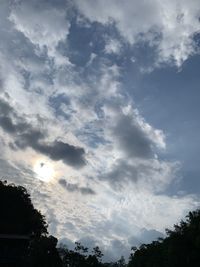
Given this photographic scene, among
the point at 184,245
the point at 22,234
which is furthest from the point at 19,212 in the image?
the point at 184,245

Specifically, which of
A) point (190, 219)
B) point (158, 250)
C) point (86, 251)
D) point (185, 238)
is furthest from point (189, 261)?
point (86, 251)

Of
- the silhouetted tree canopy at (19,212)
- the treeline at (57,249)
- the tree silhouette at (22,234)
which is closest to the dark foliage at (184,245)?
the treeline at (57,249)

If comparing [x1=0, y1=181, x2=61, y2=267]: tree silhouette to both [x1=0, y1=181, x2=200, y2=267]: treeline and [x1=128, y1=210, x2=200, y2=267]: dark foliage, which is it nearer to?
[x1=0, y1=181, x2=200, y2=267]: treeline

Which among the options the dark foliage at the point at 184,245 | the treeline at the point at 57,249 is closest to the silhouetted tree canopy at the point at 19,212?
the treeline at the point at 57,249

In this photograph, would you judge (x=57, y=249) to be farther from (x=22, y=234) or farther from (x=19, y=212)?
(x=19, y=212)

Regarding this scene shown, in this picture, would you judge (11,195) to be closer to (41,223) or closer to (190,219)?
(41,223)

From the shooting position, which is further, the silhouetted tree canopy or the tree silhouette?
the silhouetted tree canopy

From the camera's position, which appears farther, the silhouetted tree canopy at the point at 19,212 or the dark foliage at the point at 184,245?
the silhouetted tree canopy at the point at 19,212

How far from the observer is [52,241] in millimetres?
66500

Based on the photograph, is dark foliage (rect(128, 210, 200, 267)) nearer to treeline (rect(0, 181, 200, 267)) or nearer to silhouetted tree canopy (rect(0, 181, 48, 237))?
treeline (rect(0, 181, 200, 267))

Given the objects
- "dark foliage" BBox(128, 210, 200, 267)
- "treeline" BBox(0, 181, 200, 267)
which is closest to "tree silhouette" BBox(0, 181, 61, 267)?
"treeline" BBox(0, 181, 200, 267)

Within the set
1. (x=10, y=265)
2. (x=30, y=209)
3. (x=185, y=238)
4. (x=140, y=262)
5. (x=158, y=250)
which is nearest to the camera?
(x=10, y=265)

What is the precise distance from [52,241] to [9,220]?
21.9 meters

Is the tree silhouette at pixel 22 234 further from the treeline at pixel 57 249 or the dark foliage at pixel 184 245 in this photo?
the dark foliage at pixel 184 245
